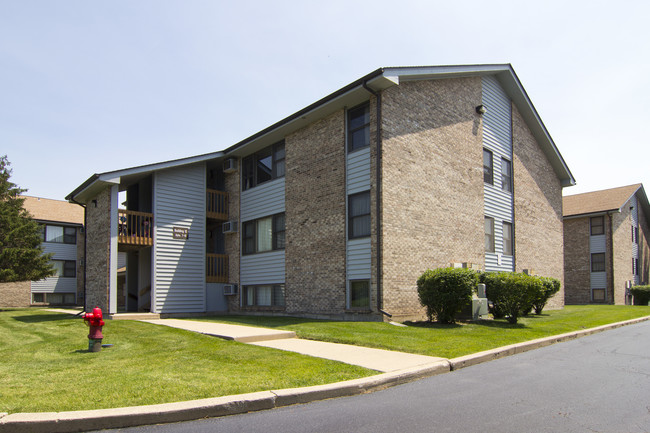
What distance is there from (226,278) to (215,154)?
5175 mm

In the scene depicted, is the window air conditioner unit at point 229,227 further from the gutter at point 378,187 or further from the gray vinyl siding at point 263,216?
the gutter at point 378,187

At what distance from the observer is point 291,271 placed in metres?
17.7

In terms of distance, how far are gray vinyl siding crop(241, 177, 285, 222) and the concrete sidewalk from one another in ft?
22.3

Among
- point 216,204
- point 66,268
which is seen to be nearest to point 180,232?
point 216,204

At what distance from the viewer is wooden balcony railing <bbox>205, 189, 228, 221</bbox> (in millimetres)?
21161

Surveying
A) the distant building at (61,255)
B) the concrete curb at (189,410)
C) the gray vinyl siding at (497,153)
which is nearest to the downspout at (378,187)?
the gray vinyl siding at (497,153)

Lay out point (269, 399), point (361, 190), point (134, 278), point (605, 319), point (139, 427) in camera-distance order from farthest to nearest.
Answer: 1. point (134, 278)
2. point (605, 319)
3. point (361, 190)
4. point (269, 399)
5. point (139, 427)

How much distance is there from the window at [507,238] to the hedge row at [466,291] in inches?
201

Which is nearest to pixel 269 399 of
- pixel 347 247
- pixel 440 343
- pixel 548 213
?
pixel 440 343

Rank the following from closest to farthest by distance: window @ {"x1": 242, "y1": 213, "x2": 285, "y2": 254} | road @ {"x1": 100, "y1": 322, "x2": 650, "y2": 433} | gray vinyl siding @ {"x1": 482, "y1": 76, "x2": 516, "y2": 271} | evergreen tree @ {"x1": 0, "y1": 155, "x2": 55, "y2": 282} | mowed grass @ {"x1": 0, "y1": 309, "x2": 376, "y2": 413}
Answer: road @ {"x1": 100, "y1": 322, "x2": 650, "y2": 433} < mowed grass @ {"x1": 0, "y1": 309, "x2": 376, "y2": 413} < window @ {"x1": 242, "y1": 213, "x2": 285, "y2": 254} < gray vinyl siding @ {"x1": 482, "y1": 76, "x2": 516, "y2": 271} < evergreen tree @ {"x1": 0, "y1": 155, "x2": 55, "y2": 282}

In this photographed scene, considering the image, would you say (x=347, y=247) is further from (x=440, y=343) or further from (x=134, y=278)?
(x=134, y=278)

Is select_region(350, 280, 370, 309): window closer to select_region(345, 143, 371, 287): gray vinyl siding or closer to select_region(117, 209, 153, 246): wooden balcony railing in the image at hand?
select_region(345, 143, 371, 287): gray vinyl siding

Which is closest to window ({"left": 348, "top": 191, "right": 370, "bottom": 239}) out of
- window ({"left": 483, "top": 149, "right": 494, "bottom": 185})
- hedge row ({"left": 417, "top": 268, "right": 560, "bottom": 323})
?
hedge row ({"left": 417, "top": 268, "right": 560, "bottom": 323})

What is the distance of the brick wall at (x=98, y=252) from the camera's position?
1841cm
